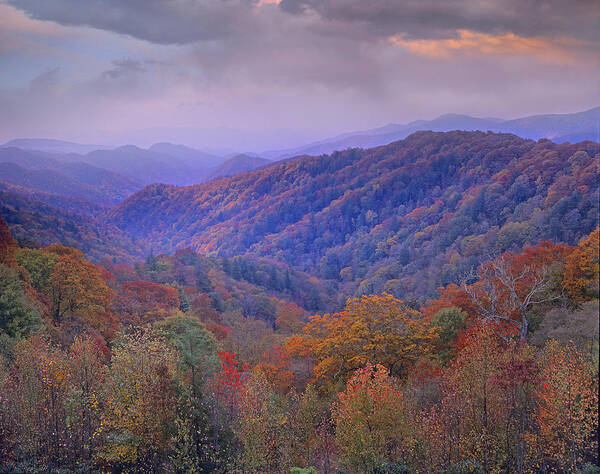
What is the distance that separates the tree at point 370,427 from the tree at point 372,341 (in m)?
10.2

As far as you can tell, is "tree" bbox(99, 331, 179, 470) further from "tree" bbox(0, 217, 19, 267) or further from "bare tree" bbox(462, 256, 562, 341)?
"tree" bbox(0, 217, 19, 267)

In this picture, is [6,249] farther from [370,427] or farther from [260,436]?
[370,427]

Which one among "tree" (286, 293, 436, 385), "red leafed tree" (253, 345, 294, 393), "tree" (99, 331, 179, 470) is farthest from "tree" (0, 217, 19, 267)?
"tree" (286, 293, 436, 385)

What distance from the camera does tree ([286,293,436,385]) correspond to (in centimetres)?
2489

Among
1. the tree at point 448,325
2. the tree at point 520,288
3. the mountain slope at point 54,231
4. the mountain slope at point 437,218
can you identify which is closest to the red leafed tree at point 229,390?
the tree at point 520,288

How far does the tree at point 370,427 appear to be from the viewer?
13.0 m

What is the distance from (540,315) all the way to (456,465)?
17619mm

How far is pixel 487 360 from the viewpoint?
14281 mm

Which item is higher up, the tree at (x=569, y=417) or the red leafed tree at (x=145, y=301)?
the tree at (x=569, y=417)

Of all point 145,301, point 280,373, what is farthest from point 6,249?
point 280,373

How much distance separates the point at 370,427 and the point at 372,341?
481 inches

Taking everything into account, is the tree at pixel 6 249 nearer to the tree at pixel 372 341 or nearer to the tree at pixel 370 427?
the tree at pixel 372 341

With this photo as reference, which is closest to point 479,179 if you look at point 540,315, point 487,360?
point 540,315

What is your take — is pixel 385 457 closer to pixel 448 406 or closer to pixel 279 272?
pixel 448 406
